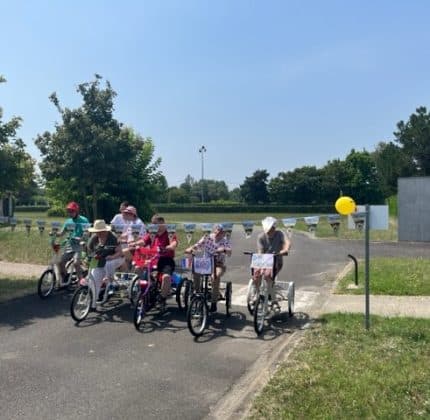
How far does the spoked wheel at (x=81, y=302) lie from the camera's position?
28.0 ft

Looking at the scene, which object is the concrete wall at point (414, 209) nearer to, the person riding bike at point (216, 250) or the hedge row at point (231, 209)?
the person riding bike at point (216, 250)

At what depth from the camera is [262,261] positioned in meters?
8.02

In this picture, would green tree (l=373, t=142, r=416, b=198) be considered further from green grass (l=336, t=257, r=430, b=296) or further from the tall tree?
green grass (l=336, t=257, r=430, b=296)

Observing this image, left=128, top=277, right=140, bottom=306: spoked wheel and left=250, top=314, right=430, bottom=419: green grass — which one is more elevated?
left=128, top=277, right=140, bottom=306: spoked wheel

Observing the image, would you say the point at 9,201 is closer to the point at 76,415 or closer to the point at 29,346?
the point at 29,346

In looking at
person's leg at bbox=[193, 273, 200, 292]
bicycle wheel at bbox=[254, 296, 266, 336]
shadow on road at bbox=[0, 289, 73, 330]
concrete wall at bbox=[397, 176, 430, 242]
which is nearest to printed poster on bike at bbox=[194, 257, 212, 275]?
person's leg at bbox=[193, 273, 200, 292]

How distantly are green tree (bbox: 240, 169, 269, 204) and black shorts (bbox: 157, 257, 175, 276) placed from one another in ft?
300

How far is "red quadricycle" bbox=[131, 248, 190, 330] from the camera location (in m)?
8.12

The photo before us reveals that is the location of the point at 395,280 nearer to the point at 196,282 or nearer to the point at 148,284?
the point at 196,282

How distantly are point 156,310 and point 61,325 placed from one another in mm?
1708

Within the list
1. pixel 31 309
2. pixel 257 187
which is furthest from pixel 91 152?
pixel 257 187

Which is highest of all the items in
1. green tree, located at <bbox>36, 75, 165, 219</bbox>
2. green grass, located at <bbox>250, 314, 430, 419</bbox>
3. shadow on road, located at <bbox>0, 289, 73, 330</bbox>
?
green tree, located at <bbox>36, 75, 165, 219</bbox>

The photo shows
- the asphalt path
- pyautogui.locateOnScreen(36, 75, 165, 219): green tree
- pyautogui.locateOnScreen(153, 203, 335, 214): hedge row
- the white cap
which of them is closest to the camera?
the asphalt path

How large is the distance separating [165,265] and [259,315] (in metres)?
2.03
